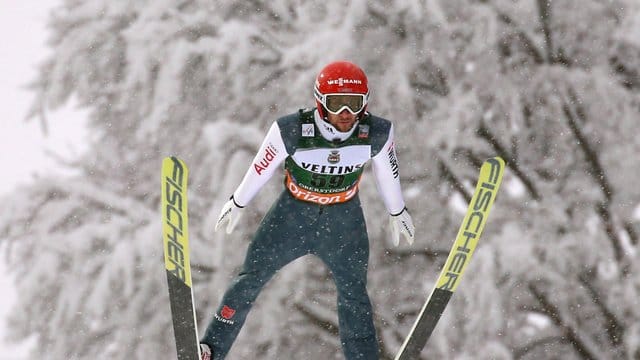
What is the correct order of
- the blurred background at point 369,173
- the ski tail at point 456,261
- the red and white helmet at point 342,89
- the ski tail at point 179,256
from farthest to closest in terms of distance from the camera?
1. the blurred background at point 369,173
2. the ski tail at point 456,261
3. the ski tail at point 179,256
4. the red and white helmet at point 342,89

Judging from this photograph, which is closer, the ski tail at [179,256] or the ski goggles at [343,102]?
the ski goggles at [343,102]

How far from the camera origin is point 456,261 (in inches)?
169

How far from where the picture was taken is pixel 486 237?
7.25 meters

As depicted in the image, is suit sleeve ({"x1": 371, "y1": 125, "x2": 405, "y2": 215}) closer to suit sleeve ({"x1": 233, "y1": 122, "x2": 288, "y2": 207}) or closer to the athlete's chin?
the athlete's chin

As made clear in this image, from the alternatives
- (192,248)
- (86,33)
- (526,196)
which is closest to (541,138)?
(526,196)

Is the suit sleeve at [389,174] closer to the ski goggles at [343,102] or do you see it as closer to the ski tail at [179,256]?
the ski goggles at [343,102]

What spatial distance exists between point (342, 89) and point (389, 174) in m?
0.67

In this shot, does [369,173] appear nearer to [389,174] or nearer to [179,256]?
[389,174]

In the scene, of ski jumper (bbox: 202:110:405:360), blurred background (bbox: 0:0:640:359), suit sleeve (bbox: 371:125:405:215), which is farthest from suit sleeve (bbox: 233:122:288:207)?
blurred background (bbox: 0:0:640:359)

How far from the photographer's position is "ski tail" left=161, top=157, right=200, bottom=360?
12.7 feet

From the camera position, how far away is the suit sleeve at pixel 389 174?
13.5 feet

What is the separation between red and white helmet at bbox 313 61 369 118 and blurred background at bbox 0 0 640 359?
129 inches

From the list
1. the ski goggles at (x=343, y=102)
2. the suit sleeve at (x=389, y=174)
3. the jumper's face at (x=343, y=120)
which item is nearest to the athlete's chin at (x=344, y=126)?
the jumper's face at (x=343, y=120)

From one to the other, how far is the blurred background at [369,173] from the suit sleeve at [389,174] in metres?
2.59
